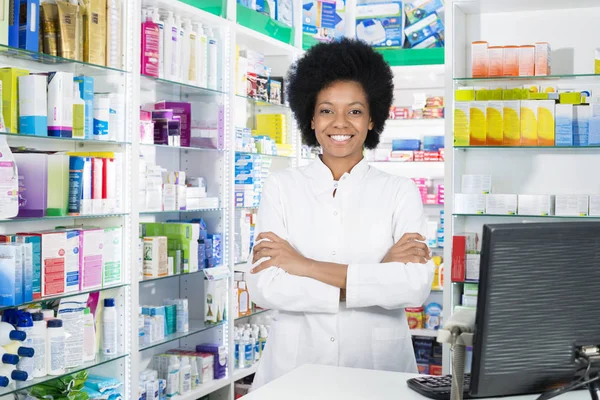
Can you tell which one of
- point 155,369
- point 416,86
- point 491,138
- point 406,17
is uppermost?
point 406,17

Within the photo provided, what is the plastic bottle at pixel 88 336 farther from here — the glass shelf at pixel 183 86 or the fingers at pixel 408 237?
the fingers at pixel 408 237

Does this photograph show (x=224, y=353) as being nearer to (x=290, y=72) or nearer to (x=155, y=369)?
(x=155, y=369)

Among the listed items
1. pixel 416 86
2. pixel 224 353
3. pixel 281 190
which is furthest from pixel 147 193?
pixel 416 86

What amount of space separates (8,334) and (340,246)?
1.63 metres

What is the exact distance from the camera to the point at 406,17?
649 cm

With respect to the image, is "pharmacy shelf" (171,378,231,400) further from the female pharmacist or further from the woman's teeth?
the woman's teeth

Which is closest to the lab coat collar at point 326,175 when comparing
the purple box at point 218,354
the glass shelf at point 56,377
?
the glass shelf at point 56,377

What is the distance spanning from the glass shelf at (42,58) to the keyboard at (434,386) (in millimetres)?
2347

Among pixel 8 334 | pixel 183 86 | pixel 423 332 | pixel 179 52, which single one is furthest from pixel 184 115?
pixel 423 332

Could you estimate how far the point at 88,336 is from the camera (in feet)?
12.4

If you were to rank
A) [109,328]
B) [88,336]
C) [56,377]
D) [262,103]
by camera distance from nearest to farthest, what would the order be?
1. [56,377]
2. [88,336]
3. [109,328]
4. [262,103]

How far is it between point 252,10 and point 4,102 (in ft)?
7.92

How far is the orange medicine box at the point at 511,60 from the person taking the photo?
13.7 ft

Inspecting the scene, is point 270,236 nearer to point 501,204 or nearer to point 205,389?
point 501,204
